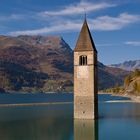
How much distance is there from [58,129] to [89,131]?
505 centimetres

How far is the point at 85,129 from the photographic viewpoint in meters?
53.0

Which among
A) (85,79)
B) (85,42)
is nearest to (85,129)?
(85,79)

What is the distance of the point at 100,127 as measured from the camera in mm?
53938

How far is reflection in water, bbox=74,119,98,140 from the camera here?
47094mm

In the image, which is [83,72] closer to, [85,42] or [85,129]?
[85,42]

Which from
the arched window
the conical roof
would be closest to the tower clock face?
the arched window

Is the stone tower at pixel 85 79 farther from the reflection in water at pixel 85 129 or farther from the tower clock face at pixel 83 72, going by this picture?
the reflection in water at pixel 85 129

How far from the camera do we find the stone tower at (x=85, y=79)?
61156mm

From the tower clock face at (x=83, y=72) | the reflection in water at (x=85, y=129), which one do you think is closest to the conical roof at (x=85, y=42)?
the tower clock face at (x=83, y=72)

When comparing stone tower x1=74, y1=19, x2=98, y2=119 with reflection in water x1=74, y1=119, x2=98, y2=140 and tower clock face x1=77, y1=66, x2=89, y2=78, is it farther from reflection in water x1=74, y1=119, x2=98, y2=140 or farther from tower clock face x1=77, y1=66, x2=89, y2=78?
reflection in water x1=74, y1=119, x2=98, y2=140

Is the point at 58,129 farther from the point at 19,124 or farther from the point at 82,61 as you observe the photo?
the point at 82,61

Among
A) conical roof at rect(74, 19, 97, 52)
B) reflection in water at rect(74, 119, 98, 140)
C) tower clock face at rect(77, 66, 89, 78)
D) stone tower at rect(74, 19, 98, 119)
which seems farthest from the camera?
conical roof at rect(74, 19, 97, 52)

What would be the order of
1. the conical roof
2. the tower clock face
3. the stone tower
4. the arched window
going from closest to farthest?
the stone tower
the tower clock face
the conical roof
the arched window

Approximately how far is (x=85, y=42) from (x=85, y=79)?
627 cm
